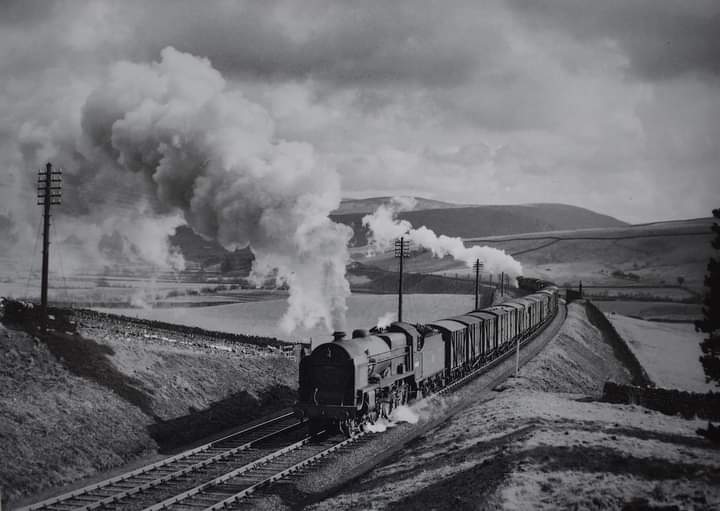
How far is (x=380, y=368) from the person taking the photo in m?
21.8

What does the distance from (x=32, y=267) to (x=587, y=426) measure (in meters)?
50.5

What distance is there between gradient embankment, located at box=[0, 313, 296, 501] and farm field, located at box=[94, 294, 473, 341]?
626 inches

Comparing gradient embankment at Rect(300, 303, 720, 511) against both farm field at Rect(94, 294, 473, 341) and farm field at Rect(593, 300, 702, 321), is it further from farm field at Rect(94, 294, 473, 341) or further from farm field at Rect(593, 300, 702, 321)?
farm field at Rect(593, 300, 702, 321)

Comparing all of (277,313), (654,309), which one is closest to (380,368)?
(277,313)

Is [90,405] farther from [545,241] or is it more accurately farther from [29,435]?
[545,241]

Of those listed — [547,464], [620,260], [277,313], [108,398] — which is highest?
[620,260]

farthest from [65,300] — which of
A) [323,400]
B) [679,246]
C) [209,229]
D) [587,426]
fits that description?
[679,246]

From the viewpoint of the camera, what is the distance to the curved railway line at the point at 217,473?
46.7 ft

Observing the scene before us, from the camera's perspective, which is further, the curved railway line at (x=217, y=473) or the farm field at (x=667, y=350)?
the farm field at (x=667, y=350)

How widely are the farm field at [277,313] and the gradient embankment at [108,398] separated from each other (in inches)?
626

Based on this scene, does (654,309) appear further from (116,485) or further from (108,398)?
(116,485)

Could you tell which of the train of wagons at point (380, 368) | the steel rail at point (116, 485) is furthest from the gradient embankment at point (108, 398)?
the train of wagons at point (380, 368)

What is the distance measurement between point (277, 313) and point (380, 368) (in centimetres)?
4207

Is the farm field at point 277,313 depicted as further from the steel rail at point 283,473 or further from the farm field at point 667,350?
the steel rail at point 283,473
